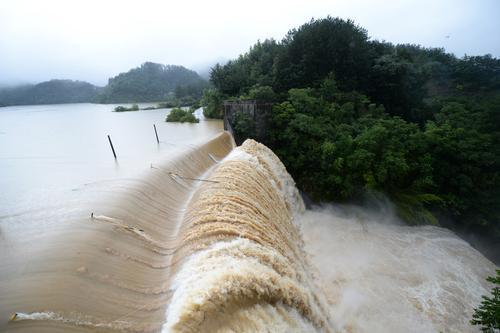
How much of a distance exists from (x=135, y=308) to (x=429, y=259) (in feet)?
26.6

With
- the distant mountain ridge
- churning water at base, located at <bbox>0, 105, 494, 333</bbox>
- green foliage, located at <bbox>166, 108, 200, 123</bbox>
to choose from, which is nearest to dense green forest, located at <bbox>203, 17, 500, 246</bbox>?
green foliage, located at <bbox>166, 108, 200, 123</bbox>

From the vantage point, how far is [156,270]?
11.6ft

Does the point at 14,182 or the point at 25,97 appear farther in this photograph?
the point at 25,97

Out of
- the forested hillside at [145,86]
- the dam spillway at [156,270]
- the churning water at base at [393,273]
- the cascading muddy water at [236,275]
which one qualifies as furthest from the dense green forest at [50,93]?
the churning water at base at [393,273]

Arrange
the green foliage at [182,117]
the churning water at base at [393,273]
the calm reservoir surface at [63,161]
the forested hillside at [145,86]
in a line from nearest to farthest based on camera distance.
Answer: the churning water at base at [393,273] < the calm reservoir surface at [63,161] < the green foliage at [182,117] < the forested hillside at [145,86]

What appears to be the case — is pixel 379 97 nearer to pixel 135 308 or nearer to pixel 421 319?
pixel 421 319

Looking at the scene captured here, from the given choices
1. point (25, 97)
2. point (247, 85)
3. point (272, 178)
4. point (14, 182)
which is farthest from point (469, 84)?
point (25, 97)

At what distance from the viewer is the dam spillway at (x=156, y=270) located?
2568mm

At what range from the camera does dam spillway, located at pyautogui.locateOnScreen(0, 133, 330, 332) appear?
2568 mm

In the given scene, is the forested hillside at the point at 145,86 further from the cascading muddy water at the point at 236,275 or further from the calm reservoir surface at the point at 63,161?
the cascading muddy water at the point at 236,275

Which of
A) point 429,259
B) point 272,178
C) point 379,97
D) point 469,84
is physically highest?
point 469,84

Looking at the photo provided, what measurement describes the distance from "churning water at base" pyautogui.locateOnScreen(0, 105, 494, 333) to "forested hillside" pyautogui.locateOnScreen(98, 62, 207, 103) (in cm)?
4130

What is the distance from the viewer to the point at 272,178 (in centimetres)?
821

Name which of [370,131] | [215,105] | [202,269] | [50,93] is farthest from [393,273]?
[50,93]
